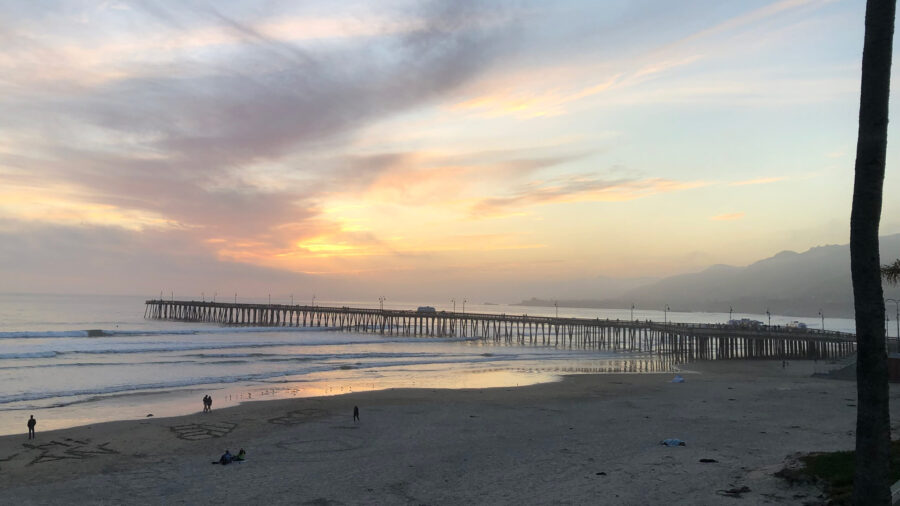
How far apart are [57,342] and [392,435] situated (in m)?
50.5

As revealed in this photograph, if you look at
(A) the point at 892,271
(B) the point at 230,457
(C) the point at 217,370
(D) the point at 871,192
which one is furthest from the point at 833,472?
(C) the point at 217,370

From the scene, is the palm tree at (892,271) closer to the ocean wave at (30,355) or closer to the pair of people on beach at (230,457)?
the pair of people on beach at (230,457)

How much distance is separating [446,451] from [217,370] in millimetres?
25488

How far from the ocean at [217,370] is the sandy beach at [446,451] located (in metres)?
3.86

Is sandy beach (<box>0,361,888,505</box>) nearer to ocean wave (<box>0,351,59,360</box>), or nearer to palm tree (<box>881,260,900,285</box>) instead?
palm tree (<box>881,260,900,285</box>)

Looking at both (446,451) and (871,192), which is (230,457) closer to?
(446,451)

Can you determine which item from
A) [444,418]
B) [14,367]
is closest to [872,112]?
[444,418]

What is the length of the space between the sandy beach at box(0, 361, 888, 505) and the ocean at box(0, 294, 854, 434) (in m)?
3.86

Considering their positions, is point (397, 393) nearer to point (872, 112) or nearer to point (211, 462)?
point (211, 462)

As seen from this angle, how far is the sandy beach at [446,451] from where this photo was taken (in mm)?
12242

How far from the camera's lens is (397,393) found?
27953mm

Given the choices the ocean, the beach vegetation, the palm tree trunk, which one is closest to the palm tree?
the beach vegetation

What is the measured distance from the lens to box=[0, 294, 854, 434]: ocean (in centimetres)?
2469

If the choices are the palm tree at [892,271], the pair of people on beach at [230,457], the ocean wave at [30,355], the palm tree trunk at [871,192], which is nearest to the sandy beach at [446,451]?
the pair of people on beach at [230,457]
